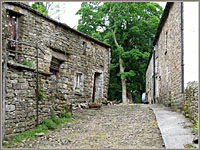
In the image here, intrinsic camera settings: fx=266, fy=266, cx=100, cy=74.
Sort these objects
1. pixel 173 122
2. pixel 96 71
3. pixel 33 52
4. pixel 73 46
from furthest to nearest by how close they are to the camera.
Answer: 1. pixel 96 71
2. pixel 73 46
3. pixel 33 52
4. pixel 173 122

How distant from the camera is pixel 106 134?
706cm

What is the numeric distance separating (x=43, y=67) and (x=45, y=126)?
105 inches

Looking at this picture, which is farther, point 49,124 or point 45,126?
point 49,124

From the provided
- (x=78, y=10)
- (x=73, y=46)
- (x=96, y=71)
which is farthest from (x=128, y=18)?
(x=73, y=46)

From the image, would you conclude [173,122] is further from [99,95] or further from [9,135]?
[99,95]

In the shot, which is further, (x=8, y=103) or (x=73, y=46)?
(x=73, y=46)

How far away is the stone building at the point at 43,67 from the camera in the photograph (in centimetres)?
683

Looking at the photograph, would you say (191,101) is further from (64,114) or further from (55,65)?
(55,65)

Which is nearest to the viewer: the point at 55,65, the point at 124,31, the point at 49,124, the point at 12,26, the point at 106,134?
the point at 106,134

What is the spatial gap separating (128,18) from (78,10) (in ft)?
16.3

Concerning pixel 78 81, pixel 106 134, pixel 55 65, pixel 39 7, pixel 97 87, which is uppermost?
pixel 39 7

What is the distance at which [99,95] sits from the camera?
1410 centimetres

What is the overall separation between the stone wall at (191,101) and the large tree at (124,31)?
44.2ft

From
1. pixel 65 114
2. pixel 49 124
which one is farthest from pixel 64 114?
pixel 49 124
